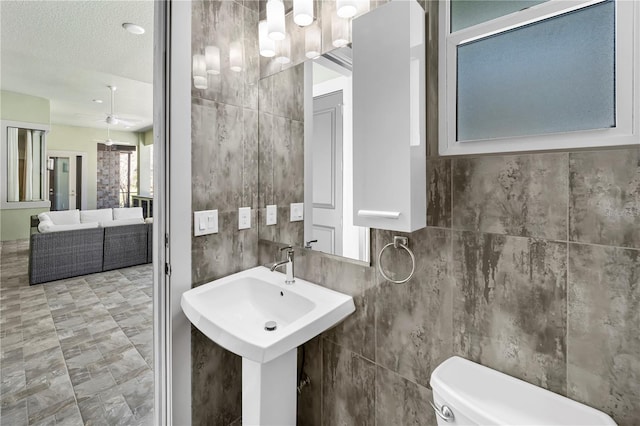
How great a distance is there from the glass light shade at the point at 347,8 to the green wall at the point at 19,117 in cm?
470

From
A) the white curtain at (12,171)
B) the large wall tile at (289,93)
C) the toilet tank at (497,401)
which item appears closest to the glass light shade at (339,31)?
the large wall tile at (289,93)

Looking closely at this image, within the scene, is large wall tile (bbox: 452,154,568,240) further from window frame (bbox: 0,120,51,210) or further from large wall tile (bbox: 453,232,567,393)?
window frame (bbox: 0,120,51,210)

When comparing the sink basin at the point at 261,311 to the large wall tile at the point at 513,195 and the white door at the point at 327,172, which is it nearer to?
the white door at the point at 327,172

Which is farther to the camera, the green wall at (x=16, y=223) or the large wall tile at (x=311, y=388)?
the green wall at (x=16, y=223)

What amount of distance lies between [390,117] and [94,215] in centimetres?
556

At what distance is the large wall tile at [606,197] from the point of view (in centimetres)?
74

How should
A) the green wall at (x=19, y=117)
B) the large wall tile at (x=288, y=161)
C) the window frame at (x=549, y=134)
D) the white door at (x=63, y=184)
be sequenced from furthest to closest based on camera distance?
the white door at (x=63, y=184), the green wall at (x=19, y=117), the large wall tile at (x=288, y=161), the window frame at (x=549, y=134)

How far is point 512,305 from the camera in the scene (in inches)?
36.3

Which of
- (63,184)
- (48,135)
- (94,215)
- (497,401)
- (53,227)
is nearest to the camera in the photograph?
(497,401)

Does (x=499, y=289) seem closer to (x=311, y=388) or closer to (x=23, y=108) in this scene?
(x=311, y=388)

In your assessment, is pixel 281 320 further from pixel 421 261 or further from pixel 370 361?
pixel 421 261

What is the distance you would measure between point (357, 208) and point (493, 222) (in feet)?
1.44

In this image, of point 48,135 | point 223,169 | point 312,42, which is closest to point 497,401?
point 223,169

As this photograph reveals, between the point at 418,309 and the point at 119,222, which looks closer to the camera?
the point at 418,309
